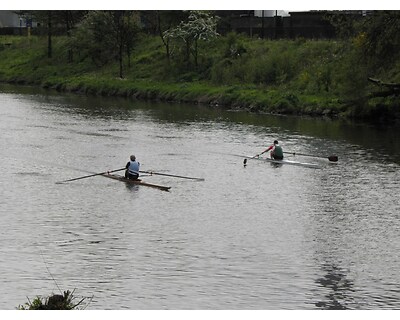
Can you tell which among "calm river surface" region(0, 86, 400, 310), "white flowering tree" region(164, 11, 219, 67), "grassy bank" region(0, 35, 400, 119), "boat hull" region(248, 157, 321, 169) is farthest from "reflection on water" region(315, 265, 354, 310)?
"white flowering tree" region(164, 11, 219, 67)

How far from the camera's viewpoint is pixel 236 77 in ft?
319

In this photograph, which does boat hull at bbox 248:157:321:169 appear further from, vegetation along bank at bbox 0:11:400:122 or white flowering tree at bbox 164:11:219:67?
white flowering tree at bbox 164:11:219:67

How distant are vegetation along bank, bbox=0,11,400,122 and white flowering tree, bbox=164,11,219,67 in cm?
13

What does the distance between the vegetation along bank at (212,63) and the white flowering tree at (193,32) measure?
133mm

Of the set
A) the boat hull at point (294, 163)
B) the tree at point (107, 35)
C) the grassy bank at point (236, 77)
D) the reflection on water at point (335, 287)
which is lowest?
the reflection on water at point (335, 287)

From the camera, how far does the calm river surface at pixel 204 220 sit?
30.4 m

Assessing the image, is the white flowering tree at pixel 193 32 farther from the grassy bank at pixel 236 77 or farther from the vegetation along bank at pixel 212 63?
the grassy bank at pixel 236 77

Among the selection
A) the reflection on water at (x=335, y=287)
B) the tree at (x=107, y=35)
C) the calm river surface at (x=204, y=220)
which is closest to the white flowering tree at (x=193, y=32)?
the tree at (x=107, y=35)

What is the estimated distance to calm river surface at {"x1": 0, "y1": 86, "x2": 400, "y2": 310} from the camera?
30438mm

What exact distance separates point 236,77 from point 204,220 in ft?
190

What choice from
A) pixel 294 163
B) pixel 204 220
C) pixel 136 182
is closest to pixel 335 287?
pixel 204 220

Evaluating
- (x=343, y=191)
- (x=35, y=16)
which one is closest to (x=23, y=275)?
(x=343, y=191)

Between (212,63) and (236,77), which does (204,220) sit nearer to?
(236,77)

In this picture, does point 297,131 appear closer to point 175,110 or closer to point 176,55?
point 175,110
